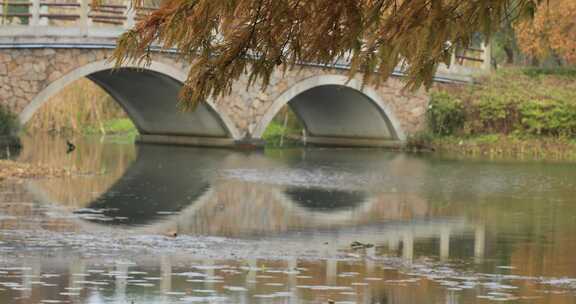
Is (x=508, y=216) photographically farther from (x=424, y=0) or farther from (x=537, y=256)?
(x=424, y=0)

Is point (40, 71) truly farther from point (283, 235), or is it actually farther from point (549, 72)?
point (549, 72)

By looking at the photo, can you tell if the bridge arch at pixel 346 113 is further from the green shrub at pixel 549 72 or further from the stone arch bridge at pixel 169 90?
the green shrub at pixel 549 72

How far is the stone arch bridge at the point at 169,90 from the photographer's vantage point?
26172 mm

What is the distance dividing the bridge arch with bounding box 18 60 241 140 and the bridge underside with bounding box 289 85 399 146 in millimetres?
3913

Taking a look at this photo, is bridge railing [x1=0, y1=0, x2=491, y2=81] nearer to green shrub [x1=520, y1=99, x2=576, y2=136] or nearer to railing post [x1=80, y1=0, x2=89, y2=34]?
railing post [x1=80, y1=0, x2=89, y2=34]

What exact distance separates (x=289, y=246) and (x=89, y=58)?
48.8 feet

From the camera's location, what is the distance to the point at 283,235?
14.1 meters

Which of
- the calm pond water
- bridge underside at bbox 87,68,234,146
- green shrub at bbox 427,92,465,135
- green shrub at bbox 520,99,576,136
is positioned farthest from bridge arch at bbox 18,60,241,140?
green shrub at bbox 520,99,576,136

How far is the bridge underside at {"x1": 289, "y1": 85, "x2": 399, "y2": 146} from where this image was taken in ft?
115

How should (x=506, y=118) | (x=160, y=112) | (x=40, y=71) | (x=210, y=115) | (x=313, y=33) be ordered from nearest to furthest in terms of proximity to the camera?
(x=313, y=33) → (x=40, y=71) → (x=210, y=115) → (x=160, y=112) → (x=506, y=118)

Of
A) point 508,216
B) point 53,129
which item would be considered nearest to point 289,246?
point 508,216

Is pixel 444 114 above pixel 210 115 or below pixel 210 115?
A: above

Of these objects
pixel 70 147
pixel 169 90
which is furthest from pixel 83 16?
pixel 169 90

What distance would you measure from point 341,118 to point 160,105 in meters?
6.15
